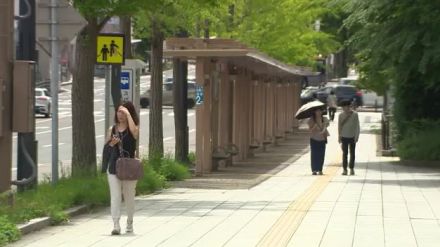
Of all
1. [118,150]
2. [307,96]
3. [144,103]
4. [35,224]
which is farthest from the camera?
[307,96]

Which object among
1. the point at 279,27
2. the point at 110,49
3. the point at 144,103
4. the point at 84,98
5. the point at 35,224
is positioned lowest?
the point at 35,224

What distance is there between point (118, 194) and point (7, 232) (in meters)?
1.49

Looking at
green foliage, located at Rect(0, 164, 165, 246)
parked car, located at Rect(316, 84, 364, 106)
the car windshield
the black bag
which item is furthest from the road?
the car windshield

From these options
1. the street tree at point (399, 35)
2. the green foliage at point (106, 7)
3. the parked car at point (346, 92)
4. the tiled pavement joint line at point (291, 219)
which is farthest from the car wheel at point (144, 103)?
the green foliage at point (106, 7)

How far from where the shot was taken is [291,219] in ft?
44.3

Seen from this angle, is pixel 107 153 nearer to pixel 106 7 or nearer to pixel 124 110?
pixel 124 110

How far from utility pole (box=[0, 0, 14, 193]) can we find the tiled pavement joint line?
362 centimetres

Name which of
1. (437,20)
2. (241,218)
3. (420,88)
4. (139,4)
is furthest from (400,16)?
(241,218)

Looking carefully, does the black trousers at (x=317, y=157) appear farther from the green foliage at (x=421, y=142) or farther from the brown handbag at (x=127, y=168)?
the brown handbag at (x=127, y=168)

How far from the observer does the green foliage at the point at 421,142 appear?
26359mm

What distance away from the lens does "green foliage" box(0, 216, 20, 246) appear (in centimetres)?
1066

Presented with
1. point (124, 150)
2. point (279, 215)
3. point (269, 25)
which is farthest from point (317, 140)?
point (269, 25)

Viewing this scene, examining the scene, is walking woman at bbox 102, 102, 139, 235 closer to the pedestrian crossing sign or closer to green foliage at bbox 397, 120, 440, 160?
the pedestrian crossing sign

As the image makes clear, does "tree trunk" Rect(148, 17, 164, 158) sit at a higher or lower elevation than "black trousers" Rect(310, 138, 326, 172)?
higher
